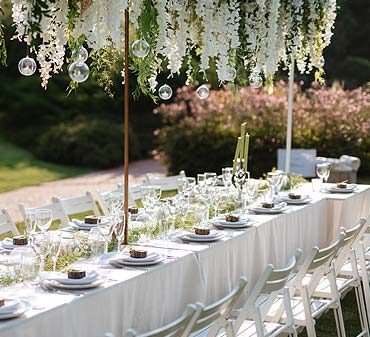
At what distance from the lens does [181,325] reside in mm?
3508

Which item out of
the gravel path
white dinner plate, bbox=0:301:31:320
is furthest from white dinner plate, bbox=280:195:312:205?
the gravel path

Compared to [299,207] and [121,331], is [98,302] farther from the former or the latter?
[299,207]

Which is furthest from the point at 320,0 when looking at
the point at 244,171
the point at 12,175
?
the point at 12,175

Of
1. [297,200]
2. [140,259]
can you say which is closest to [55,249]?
[140,259]

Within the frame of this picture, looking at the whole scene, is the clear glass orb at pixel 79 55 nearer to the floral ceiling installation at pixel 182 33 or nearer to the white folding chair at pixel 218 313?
the floral ceiling installation at pixel 182 33

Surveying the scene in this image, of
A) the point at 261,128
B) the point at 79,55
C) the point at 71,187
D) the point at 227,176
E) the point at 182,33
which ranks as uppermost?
the point at 182,33

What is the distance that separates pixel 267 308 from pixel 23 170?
41.9 feet

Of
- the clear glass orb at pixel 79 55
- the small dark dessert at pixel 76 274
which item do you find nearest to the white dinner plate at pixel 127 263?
the small dark dessert at pixel 76 274

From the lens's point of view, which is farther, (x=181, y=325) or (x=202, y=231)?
(x=202, y=231)

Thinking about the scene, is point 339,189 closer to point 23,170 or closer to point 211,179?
point 211,179

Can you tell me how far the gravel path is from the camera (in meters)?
13.0

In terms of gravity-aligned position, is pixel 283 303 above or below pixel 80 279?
below

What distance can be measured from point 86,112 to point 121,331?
16.7 meters

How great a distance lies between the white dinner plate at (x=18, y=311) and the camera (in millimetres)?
3479
